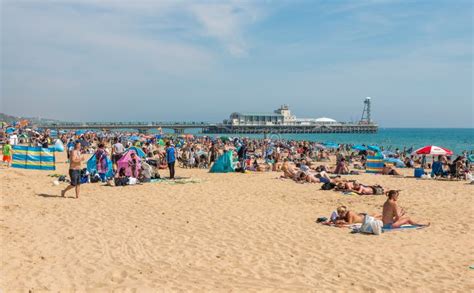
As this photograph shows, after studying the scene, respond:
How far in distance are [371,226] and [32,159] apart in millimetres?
11925

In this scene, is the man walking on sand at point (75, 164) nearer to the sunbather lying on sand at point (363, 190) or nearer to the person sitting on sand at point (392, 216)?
the person sitting on sand at point (392, 216)

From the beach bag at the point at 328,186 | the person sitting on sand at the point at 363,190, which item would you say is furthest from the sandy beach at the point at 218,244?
the beach bag at the point at 328,186

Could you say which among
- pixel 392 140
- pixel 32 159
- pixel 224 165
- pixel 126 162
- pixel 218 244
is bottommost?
pixel 392 140

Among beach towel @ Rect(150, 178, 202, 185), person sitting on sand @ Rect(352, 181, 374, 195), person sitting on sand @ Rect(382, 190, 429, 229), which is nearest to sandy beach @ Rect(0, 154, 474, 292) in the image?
person sitting on sand @ Rect(382, 190, 429, 229)

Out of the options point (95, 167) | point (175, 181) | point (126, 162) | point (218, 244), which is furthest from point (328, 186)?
point (95, 167)

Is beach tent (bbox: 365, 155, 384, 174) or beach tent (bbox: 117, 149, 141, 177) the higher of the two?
beach tent (bbox: 117, 149, 141, 177)

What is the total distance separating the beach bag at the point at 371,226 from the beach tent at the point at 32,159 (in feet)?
37.1

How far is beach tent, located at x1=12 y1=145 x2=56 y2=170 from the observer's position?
14.3 metres

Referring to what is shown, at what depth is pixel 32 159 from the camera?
14461mm

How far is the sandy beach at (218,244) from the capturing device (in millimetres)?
4496

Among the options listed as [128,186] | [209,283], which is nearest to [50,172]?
[128,186]

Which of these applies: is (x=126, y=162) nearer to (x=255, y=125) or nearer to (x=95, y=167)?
(x=95, y=167)

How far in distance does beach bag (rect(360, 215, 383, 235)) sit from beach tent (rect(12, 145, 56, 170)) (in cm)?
1131

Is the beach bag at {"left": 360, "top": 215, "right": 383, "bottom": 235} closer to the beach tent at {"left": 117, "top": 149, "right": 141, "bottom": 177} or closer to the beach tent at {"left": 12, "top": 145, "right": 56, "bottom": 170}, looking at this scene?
A: the beach tent at {"left": 117, "top": 149, "right": 141, "bottom": 177}
